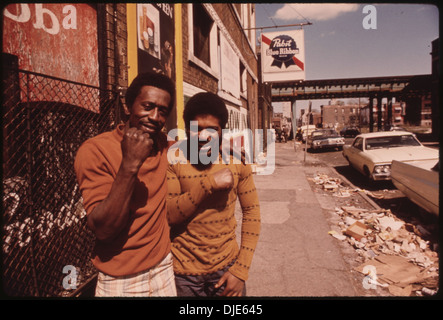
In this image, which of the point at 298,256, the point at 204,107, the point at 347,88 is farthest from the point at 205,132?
the point at 347,88

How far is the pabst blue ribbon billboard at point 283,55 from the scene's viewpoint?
12.3 metres

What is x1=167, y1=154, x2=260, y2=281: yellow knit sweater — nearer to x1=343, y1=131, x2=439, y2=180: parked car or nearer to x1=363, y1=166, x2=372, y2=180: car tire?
x1=343, y1=131, x2=439, y2=180: parked car

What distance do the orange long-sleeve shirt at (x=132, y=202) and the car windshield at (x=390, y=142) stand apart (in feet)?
31.9

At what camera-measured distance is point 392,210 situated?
20.5 feet

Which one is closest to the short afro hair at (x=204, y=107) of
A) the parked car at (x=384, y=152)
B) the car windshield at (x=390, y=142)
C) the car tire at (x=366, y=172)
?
the parked car at (x=384, y=152)

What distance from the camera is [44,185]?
2221 mm

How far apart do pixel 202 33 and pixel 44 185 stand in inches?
249

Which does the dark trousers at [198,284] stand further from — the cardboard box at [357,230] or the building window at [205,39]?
the building window at [205,39]

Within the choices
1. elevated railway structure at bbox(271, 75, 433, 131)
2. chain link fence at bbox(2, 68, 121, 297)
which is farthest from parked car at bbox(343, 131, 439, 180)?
elevated railway structure at bbox(271, 75, 433, 131)

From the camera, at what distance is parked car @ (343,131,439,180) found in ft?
25.4

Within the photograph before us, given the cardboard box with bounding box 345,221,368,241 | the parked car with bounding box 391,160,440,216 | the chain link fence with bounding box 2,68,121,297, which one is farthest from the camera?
the cardboard box with bounding box 345,221,368,241

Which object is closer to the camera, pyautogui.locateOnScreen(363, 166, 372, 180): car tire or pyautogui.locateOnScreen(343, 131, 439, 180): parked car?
pyautogui.locateOnScreen(343, 131, 439, 180): parked car

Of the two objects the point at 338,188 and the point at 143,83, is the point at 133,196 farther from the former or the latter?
the point at 338,188
